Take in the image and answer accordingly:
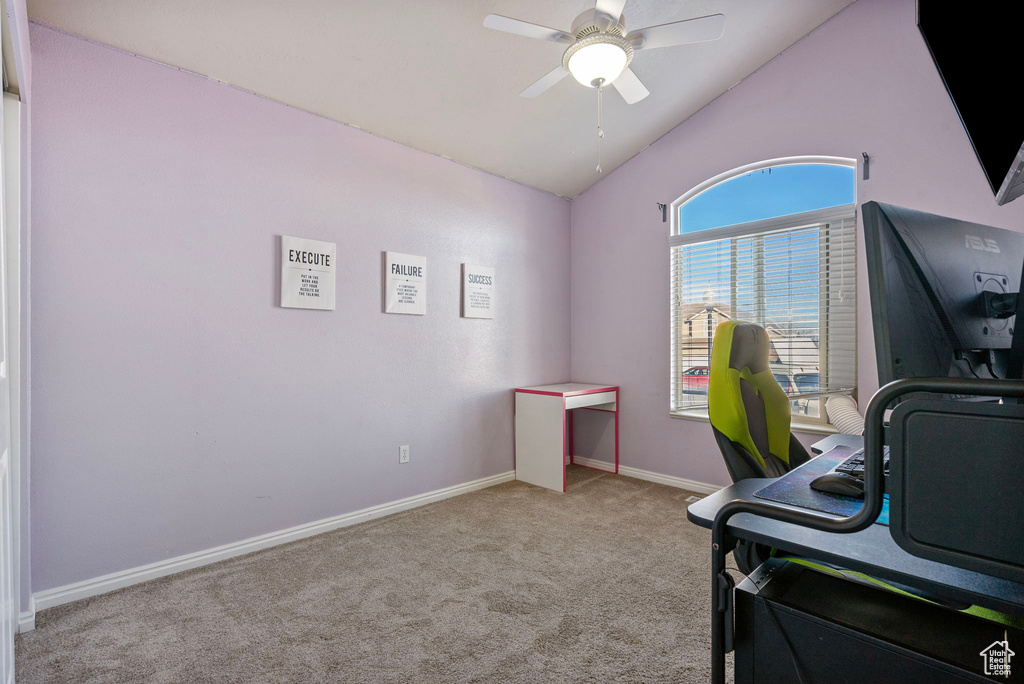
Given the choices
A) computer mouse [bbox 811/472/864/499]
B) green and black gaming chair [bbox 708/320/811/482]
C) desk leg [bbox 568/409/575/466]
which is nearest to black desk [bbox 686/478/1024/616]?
computer mouse [bbox 811/472/864/499]

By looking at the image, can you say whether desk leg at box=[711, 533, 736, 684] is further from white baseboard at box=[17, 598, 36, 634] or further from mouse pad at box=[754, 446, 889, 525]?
white baseboard at box=[17, 598, 36, 634]

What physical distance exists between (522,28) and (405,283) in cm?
162

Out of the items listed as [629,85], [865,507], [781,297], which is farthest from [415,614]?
[781,297]

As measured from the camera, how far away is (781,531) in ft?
3.11

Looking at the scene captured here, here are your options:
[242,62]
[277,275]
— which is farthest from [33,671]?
[242,62]

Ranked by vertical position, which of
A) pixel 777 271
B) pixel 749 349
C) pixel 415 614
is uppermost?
pixel 777 271

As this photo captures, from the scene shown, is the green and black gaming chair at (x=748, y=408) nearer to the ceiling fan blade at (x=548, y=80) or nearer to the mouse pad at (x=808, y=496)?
the mouse pad at (x=808, y=496)

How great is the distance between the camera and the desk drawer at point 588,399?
357 cm

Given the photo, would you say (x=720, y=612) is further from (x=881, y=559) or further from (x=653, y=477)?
(x=653, y=477)

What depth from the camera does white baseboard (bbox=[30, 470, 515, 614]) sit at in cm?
205

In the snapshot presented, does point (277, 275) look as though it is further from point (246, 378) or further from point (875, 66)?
point (875, 66)

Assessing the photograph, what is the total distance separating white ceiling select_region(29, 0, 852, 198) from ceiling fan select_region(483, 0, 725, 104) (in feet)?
1.47

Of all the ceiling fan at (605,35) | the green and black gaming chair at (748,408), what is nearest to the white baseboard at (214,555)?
the green and black gaming chair at (748,408)

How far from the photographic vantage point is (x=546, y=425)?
3.60 metres
